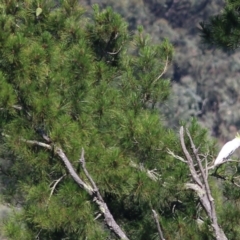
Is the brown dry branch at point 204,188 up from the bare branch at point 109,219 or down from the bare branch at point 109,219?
up

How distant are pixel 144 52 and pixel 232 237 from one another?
138 cm

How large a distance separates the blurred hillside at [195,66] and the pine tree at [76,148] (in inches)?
933

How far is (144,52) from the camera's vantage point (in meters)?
4.46

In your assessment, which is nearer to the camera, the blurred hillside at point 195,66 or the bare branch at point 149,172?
the bare branch at point 149,172

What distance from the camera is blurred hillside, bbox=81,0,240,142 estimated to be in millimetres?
30828

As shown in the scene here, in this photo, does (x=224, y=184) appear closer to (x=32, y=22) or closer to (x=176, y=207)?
(x=176, y=207)

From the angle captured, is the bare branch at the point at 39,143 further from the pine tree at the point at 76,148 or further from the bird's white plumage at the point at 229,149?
the bird's white plumage at the point at 229,149

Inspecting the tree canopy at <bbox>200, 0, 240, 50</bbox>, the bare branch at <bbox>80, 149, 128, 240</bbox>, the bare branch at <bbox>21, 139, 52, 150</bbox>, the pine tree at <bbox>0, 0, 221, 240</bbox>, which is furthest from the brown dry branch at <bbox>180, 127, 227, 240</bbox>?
the tree canopy at <bbox>200, 0, 240, 50</bbox>

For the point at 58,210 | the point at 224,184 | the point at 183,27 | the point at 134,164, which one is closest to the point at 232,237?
the point at 224,184

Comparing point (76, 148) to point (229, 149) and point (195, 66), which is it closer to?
point (229, 149)

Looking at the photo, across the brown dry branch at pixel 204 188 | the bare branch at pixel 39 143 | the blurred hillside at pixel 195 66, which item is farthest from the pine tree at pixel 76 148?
the blurred hillside at pixel 195 66

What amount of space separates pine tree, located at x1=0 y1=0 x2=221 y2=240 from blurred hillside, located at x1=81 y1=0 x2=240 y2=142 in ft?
77.8

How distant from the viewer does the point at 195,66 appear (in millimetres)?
33594

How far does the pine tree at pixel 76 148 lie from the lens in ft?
11.0
